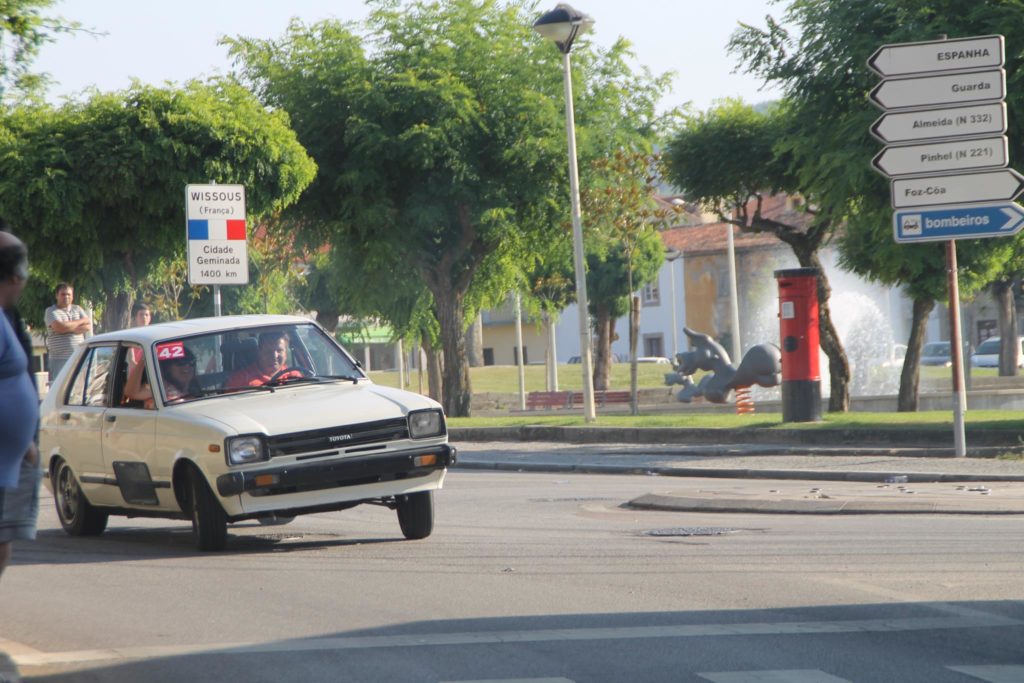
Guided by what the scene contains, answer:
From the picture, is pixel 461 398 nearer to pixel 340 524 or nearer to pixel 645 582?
pixel 340 524

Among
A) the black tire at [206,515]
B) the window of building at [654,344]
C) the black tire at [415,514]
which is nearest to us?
the black tire at [206,515]

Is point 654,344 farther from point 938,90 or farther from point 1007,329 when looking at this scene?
point 938,90

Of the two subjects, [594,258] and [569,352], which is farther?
[569,352]

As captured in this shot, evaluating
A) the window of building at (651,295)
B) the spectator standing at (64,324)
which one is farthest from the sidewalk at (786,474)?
the window of building at (651,295)

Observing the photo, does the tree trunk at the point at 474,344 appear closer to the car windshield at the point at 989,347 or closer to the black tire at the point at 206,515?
the car windshield at the point at 989,347

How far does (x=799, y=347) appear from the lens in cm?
2219

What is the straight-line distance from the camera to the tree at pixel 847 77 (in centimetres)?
2050

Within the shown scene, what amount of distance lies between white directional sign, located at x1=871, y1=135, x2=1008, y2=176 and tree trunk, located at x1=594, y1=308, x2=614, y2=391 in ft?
148

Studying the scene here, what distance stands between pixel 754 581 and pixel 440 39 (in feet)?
77.5

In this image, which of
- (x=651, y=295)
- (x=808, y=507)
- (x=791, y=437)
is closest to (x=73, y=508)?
(x=808, y=507)

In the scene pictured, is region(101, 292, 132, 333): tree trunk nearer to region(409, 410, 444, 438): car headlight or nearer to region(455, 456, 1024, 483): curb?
region(455, 456, 1024, 483): curb

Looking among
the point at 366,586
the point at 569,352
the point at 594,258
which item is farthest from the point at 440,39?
the point at 569,352

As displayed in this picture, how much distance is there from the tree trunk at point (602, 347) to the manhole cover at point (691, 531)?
51.0 m

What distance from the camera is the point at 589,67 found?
31.9 meters
